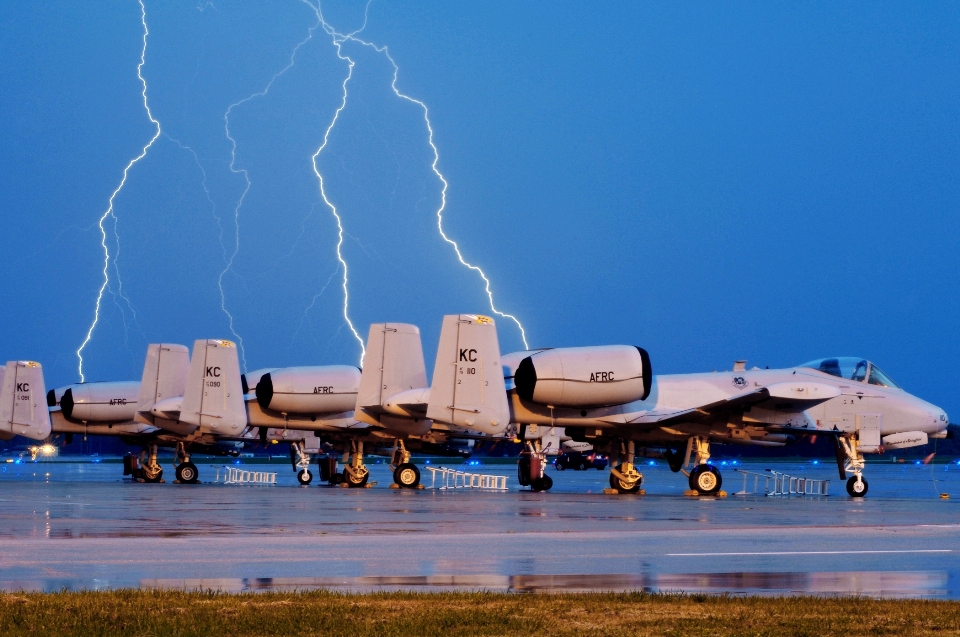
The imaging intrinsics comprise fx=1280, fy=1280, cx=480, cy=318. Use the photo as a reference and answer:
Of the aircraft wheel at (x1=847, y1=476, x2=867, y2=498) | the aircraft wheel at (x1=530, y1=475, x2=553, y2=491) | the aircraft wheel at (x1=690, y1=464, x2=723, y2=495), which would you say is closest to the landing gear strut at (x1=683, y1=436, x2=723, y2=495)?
the aircraft wheel at (x1=690, y1=464, x2=723, y2=495)

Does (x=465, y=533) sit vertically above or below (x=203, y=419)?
below

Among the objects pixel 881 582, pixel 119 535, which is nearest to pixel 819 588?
pixel 881 582

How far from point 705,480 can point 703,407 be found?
180 centimetres

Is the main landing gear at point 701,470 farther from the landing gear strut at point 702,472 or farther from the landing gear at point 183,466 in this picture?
the landing gear at point 183,466

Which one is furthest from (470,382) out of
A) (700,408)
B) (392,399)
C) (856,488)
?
(856,488)

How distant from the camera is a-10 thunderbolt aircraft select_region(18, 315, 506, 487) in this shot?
3038 cm

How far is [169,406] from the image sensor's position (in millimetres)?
40531

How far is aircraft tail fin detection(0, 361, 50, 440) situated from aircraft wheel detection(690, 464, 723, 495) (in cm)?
2230

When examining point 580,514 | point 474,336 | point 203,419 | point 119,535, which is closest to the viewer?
point 119,535

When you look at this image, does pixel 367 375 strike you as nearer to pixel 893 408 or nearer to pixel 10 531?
pixel 893 408

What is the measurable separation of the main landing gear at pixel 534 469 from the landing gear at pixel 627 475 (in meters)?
2.01

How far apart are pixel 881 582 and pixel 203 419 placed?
29.8 m

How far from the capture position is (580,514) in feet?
71.8

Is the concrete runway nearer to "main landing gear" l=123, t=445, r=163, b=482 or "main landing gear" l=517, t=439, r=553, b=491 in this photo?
"main landing gear" l=517, t=439, r=553, b=491
